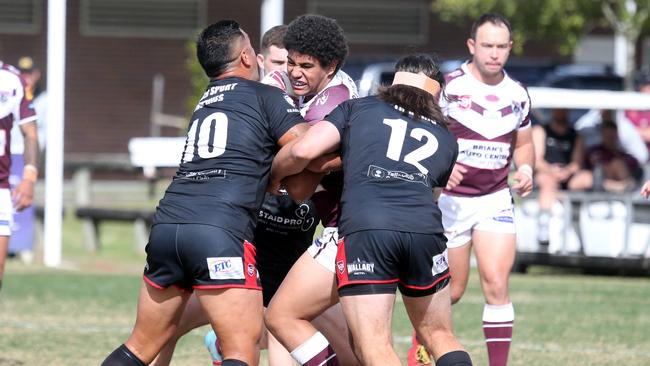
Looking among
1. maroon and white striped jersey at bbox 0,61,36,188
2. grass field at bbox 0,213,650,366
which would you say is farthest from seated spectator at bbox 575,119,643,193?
maroon and white striped jersey at bbox 0,61,36,188

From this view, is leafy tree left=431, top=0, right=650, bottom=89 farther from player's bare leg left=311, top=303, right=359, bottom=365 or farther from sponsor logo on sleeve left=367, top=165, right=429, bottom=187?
sponsor logo on sleeve left=367, top=165, right=429, bottom=187

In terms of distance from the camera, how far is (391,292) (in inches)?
223

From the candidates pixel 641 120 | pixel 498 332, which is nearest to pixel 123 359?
pixel 498 332

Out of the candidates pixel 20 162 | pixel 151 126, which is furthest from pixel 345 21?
pixel 20 162

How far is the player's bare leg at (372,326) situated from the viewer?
18.3 feet

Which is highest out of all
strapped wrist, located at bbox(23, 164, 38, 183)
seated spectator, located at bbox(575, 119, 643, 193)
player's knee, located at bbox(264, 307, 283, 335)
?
strapped wrist, located at bbox(23, 164, 38, 183)

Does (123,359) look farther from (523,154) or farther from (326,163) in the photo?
(523,154)

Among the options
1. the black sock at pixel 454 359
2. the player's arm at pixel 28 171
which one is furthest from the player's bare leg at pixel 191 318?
the player's arm at pixel 28 171

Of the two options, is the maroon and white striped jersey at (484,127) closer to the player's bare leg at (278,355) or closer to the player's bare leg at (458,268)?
the player's bare leg at (458,268)

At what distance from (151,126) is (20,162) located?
13341mm

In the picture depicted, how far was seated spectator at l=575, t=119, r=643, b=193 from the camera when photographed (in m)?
14.5

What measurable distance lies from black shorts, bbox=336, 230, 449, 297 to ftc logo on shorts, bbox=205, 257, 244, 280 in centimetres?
46

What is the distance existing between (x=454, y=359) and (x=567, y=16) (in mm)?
16458

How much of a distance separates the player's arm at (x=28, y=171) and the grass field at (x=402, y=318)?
106cm
